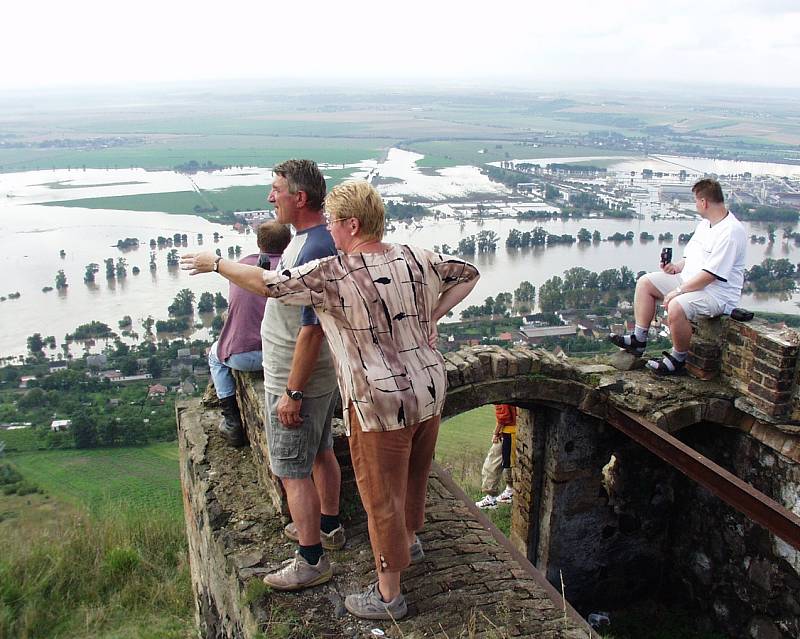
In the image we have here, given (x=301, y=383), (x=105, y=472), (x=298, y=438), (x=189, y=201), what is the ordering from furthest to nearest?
(x=189, y=201), (x=105, y=472), (x=298, y=438), (x=301, y=383)

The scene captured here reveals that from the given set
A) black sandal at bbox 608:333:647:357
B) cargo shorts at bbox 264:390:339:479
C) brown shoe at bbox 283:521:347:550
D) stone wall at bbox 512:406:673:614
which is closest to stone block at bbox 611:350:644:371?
black sandal at bbox 608:333:647:357

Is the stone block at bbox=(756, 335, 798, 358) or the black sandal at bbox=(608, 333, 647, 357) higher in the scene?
the stone block at bbox=(756, 335, 798, 358)

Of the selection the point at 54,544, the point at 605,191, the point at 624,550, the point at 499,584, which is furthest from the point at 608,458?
the point at 605,191

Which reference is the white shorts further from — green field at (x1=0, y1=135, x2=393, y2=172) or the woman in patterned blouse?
green field at (x1=0, y1=135, x2=393, y2=172)

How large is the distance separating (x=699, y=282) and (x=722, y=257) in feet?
0.87

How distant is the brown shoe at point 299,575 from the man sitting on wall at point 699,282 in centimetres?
366

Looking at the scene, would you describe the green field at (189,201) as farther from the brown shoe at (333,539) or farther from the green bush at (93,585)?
the brown shoe at (333,539)

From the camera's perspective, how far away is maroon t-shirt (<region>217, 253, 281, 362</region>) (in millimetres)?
3961

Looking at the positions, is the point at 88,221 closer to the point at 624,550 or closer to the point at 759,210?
the point at 759,210

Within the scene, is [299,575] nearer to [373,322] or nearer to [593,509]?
[373,322]

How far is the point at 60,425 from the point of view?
73.8ft

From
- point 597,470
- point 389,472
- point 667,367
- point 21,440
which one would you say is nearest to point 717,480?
point 597,470

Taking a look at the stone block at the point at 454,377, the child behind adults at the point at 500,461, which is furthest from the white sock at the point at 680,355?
the stone block at the point at 454,377

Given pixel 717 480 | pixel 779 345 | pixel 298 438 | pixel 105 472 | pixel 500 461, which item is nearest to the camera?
pixel 298 438
